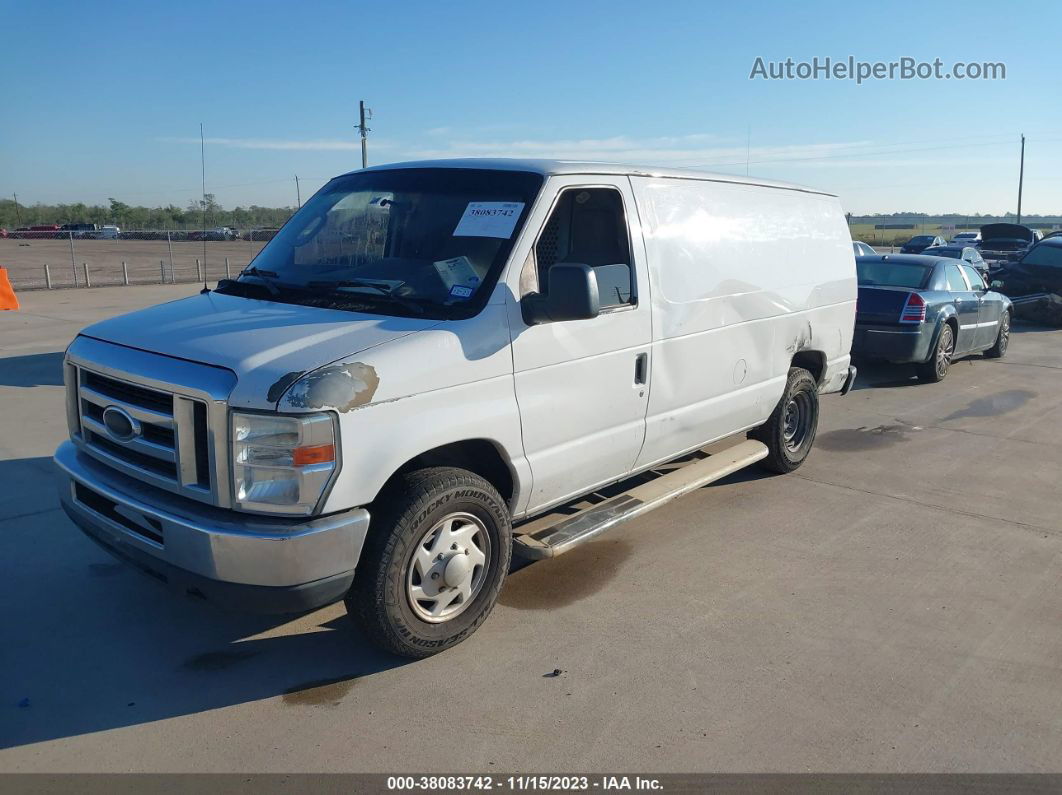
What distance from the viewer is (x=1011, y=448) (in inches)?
309

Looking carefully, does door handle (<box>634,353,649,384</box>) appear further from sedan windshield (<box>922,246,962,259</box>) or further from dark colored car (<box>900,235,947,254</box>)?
dark colored car (<box>900,235,947,254</box>)

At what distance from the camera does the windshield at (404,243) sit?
4.05 meters

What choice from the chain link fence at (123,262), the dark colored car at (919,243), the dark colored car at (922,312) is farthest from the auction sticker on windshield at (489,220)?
the dark colored car at (919,243)

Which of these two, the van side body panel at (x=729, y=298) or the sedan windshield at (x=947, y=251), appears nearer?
the van side body panel at (x=729, y=298)

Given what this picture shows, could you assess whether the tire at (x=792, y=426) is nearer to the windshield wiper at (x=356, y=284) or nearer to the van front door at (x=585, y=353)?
the van front door at (x=585, y=353)

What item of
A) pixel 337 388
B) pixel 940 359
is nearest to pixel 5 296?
pixel 337 388

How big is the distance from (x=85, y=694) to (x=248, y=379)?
158 cm

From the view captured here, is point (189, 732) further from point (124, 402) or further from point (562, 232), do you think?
point (562, 232)

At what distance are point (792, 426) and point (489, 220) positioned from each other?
143 inches

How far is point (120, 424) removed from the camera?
12.1 feet

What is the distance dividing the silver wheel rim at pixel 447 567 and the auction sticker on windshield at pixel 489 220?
1.36m

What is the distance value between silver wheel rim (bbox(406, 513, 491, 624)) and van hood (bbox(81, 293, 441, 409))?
34.5 inches

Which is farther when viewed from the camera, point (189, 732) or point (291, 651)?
point (291, 651)
